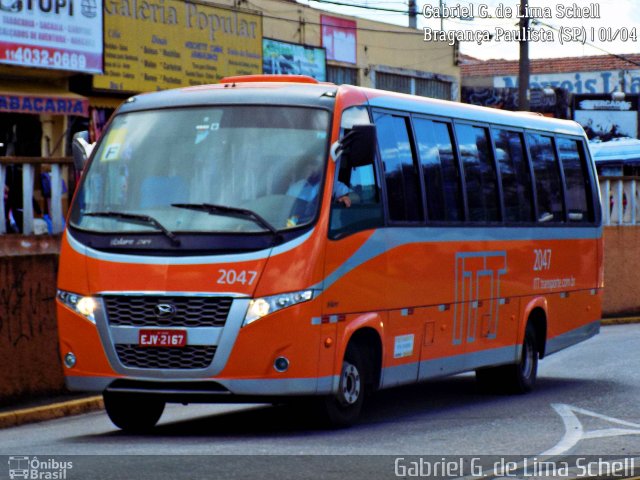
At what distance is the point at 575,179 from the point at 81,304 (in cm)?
793

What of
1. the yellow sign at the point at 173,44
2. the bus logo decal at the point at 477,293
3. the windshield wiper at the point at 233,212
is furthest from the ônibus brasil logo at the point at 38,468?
the yellow sign at the point at 173,44

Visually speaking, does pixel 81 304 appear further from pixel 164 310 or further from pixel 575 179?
pixel 575 179

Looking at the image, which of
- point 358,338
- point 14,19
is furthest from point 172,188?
point 14,19

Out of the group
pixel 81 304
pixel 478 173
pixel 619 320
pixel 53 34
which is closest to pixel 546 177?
pixel 478 173

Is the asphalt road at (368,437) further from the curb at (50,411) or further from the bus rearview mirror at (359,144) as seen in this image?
the bus rearview mirror at (359,144)

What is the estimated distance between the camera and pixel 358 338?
452 inches

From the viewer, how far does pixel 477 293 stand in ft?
45.3

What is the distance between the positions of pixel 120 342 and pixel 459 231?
4.01 metres

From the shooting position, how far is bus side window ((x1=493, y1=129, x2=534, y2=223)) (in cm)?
1466

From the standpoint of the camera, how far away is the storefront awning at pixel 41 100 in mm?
25891

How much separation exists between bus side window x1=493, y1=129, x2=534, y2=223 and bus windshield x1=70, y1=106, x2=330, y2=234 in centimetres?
400

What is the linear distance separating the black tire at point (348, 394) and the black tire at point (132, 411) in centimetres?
139

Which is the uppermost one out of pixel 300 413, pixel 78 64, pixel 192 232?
pixel 78 64

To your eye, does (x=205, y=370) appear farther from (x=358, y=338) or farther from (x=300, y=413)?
(x=300, y=413)
